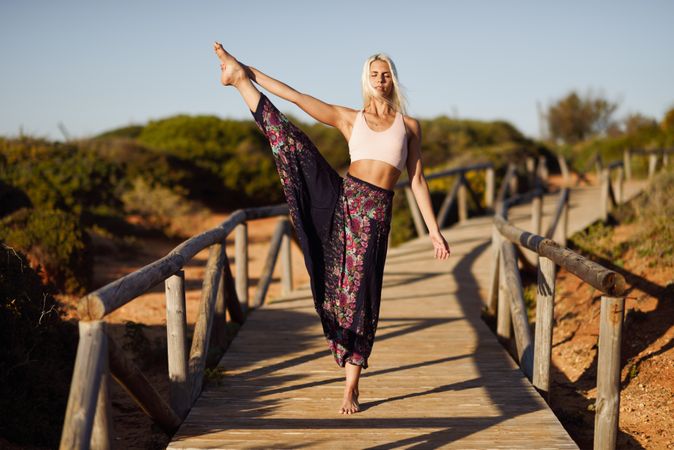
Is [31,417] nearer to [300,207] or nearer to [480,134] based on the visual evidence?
[300,207]

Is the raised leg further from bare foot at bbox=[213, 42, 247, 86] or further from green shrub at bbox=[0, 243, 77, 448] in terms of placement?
green shrub at bbox=[0, 243, 77, 448]

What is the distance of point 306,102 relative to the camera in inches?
152

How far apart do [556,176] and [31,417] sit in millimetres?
25405

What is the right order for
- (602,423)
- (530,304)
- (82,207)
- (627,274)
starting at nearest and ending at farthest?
(602,423)
(627,274)
(530,304)
(82,207)

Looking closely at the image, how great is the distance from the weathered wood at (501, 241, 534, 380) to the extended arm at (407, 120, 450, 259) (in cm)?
109

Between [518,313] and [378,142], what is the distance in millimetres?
1761

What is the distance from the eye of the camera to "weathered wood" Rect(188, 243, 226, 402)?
4.30 metres

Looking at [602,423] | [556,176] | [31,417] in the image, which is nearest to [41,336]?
[31,417]

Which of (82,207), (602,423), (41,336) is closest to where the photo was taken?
(602,423)

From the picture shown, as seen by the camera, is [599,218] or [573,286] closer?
[573,286]

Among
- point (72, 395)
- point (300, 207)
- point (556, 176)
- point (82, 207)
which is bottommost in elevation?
point (556, 176)

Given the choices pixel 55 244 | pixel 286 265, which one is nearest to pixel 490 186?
pixel 286 265

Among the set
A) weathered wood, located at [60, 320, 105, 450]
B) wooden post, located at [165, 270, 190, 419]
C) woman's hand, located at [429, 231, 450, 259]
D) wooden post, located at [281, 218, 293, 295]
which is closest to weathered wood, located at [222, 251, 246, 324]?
wooden post, located at [281, 218, 293, 295]

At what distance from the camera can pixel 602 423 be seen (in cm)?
346
